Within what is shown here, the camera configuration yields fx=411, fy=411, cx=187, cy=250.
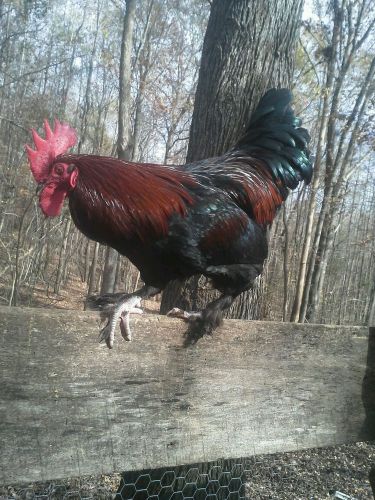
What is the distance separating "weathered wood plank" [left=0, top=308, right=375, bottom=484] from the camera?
36.1 inches

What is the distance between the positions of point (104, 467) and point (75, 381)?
23 cm

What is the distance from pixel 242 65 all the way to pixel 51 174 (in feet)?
5.00

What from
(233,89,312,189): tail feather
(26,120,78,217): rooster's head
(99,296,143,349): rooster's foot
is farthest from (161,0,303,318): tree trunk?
(99,296,143,349): rooster's foot

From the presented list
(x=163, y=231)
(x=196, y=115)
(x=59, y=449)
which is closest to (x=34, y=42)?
(x=196, y=115)

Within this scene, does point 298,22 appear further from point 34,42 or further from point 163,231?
point 34,42

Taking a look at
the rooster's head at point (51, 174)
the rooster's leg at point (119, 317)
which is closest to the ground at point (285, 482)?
the rooster's leg at point (119, 317)

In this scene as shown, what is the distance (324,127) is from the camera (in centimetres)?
927

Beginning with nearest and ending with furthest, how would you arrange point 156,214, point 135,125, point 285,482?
point 156,214
point 285,482
point 135,125

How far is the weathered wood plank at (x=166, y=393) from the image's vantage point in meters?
0.92

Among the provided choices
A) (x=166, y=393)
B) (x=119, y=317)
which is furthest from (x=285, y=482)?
(x=119, y=317)

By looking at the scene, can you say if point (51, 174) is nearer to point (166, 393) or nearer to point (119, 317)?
point (119, 317)

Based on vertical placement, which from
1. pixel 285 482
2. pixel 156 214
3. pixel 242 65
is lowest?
pixel 285 482

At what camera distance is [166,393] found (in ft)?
3.75

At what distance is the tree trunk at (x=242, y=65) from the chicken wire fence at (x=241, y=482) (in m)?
0.92
